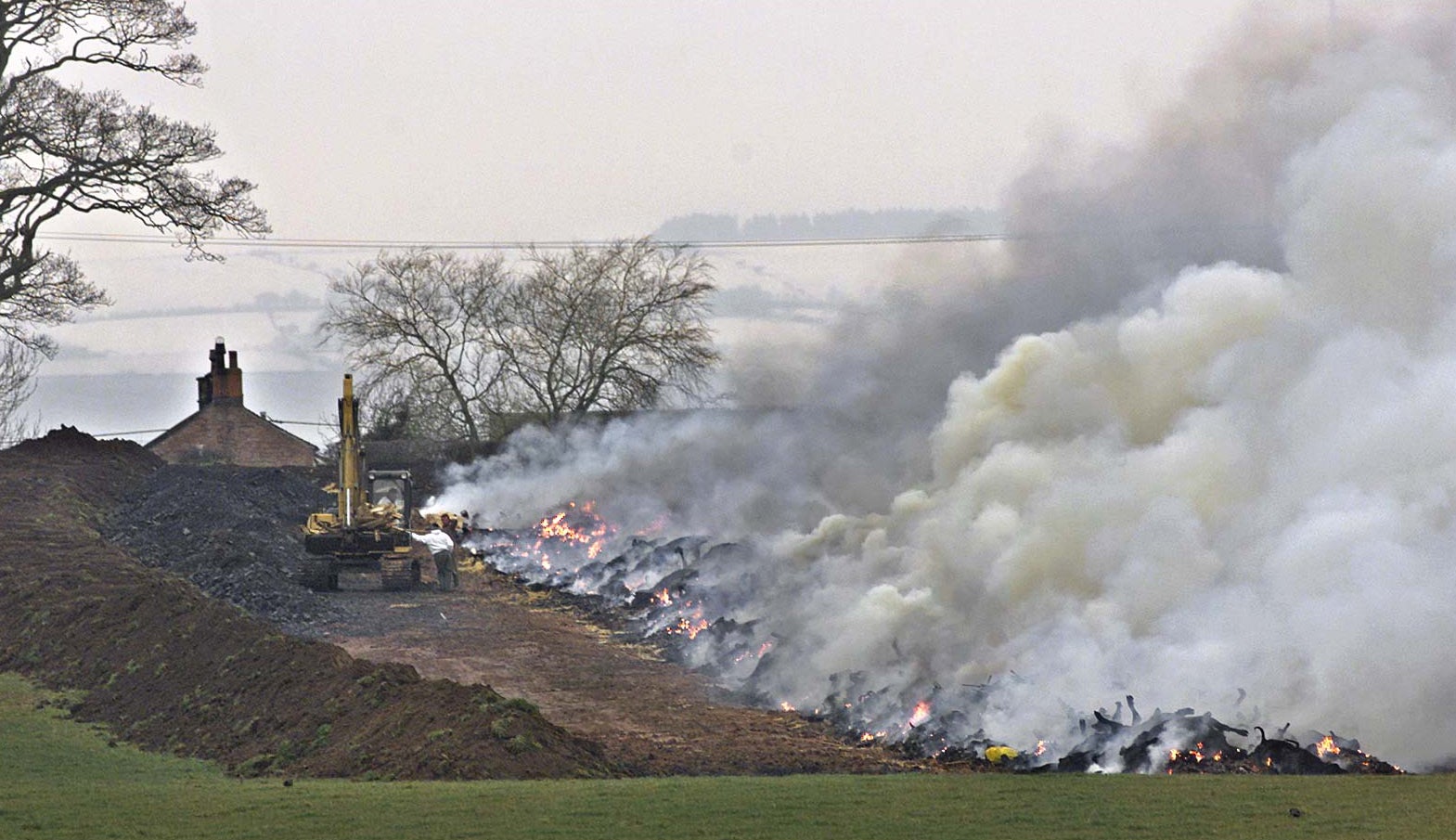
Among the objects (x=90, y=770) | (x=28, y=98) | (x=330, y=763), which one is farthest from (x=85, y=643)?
(x=28, y=98)

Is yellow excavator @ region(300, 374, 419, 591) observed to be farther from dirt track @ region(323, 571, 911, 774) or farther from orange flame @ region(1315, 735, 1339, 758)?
orange flame @ region(1315, 735, 1339, 758)

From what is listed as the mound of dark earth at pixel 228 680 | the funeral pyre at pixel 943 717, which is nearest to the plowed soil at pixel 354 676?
the mound of dark earth at pixel 228 680

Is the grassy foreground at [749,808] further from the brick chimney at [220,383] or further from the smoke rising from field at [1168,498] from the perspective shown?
the brick chimney at [220,383]

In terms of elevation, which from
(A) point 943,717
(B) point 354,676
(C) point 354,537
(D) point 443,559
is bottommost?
(A) point 943,717

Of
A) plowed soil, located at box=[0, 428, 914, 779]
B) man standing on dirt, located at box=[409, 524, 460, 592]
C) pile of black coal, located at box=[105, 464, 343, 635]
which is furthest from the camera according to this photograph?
man standing on dirt, located at box=[409, 524, 460, 592]

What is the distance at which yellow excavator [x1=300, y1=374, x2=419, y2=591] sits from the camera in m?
37.8

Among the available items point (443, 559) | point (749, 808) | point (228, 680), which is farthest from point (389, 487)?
point (749, 808)

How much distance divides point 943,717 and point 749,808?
6023 millimetres

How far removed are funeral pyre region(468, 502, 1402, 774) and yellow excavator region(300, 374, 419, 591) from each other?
13.9 ft

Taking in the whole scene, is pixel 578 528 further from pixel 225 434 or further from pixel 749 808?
pixel 749 808

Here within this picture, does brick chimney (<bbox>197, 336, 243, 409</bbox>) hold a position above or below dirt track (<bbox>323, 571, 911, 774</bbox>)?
above

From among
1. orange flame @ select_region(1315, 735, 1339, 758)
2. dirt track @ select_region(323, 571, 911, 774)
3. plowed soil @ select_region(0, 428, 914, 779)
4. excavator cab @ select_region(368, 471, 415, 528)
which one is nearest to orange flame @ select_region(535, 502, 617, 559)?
excavator cab @ select_region(368, 471, 415, 528)

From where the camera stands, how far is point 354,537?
125 feet

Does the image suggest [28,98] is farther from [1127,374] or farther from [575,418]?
[575,418]
